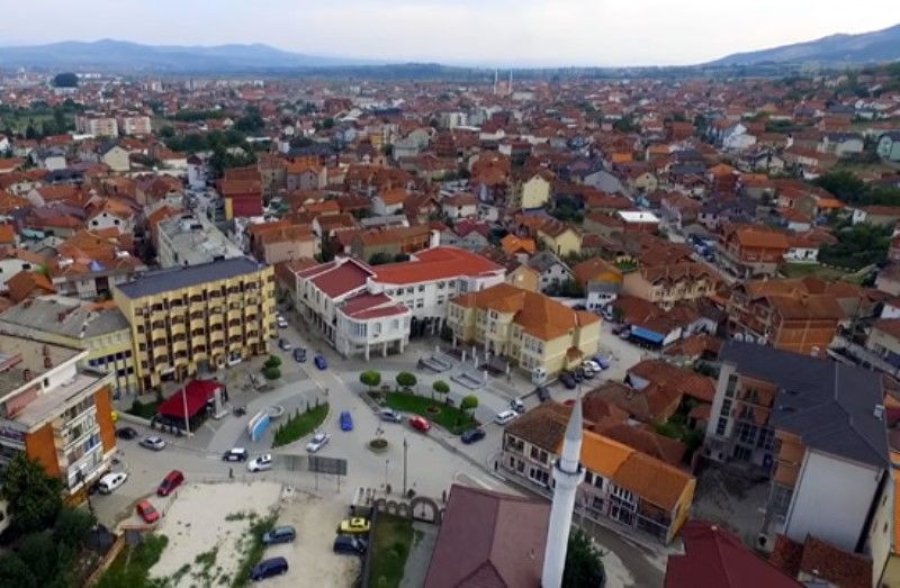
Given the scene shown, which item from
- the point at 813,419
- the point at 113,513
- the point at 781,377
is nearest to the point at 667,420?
the point at 781,377

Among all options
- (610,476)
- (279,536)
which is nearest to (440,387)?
(610,476)

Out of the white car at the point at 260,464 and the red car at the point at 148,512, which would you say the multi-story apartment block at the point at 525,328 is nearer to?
the white car at the point at 260,464

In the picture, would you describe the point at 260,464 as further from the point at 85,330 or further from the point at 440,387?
the point at 85,330

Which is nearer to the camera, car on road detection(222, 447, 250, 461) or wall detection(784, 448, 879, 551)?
wall detection(784, 448, 879, 551)

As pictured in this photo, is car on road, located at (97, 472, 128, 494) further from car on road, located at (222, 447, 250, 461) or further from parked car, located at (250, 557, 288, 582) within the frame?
parked car, located at (250, 557, 288, 582)

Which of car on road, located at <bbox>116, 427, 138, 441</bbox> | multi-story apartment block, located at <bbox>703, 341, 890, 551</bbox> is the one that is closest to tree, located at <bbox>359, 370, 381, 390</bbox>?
car on road, located at <bbox>116, 427, 138, 441</bbox>

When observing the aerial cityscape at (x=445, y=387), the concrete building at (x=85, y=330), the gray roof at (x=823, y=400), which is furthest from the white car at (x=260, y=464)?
the gray roof at (x=823, y=400)

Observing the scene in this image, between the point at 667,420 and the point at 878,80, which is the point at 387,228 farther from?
the point at 878,80
